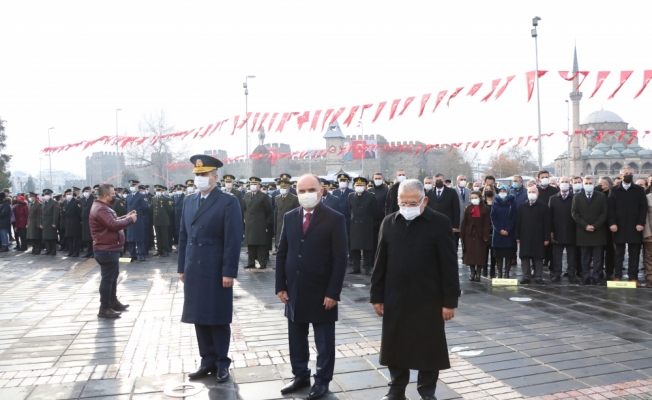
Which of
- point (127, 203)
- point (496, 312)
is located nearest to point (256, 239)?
point (127, 203)

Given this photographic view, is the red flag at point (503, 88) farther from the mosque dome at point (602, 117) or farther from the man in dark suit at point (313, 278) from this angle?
the mosque dome at point (602, 117)

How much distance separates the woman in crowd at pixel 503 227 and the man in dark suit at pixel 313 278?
268 inches

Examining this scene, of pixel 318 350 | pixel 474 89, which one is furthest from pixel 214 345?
pixel 474 89

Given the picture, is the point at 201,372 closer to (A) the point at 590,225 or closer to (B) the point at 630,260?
(A) the point at 590,225

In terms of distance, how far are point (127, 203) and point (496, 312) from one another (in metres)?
11.5

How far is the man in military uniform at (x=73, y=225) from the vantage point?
1678 centimetres

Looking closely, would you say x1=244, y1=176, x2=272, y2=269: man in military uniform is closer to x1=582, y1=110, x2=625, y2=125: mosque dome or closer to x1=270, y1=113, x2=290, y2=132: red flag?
x1=270, y1=113, x2=290, y2=132: red flag

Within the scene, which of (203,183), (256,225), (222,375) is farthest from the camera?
(256,225)

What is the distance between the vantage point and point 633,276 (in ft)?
34.0

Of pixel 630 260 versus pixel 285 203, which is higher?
pixel 285 203

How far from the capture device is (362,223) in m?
12.3

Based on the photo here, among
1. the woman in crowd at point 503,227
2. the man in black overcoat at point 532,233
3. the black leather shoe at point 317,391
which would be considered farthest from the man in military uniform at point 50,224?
the black leather shoe at point 317,391

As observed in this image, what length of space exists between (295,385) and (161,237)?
12.1 m

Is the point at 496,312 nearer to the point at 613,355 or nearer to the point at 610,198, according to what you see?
the point at 613,355
